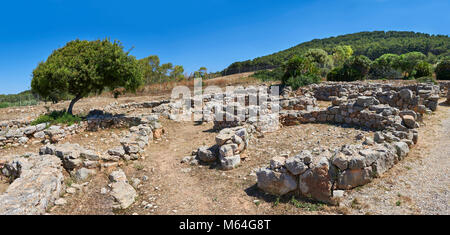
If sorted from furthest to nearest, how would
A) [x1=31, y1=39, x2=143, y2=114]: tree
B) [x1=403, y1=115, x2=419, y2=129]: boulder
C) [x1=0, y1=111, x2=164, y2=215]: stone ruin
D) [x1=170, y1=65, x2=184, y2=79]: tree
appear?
[x1=170, y1=65, x2=184, y2=79]: tree, [x1=31, y1=39, x2=143, y2=114]: tree, [x1=403, y1=115, x2=419, y2=129]: boulder, [x1=0, y1=111, x2=164, y2=215]: stone ruin

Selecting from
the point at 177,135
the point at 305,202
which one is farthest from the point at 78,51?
the point at 305,202

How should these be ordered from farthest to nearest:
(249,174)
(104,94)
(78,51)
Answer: (104,94), (78,51), (249,174)

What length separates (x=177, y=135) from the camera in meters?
12.1

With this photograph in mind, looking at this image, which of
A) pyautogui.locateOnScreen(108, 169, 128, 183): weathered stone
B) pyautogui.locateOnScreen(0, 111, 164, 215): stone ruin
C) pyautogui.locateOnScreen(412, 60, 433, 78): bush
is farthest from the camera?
pyautogui.locateOnScreen(412, 60, 433, 78): bush

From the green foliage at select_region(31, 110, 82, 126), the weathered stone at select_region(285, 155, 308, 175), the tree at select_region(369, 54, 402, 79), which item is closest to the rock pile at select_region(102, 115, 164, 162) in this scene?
the green foliage at select_region(31, 110, 82, 126)

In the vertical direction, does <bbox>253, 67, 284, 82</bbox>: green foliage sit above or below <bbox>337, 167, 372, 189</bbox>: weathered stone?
above

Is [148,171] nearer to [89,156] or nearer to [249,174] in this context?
[89,156]

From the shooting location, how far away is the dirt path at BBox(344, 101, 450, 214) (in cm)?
481

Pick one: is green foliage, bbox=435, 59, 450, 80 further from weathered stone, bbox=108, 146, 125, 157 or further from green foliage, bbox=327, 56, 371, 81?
weathered stone, bbox=108, 146, 125, 157

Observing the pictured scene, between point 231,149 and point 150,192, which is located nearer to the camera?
point 150,192

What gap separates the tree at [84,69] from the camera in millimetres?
13266

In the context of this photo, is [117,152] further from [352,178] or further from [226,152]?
[352,178]

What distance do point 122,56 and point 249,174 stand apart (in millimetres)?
11635

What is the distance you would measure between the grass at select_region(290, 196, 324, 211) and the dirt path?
23.9 inches
